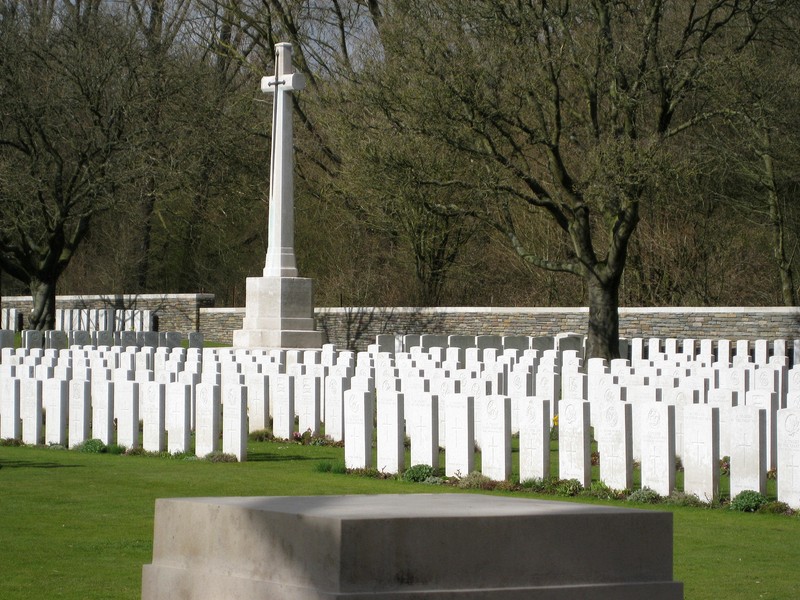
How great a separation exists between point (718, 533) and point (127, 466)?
506cm

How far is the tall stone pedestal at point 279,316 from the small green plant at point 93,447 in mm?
10384

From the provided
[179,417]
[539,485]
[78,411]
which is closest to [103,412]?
[78,411]

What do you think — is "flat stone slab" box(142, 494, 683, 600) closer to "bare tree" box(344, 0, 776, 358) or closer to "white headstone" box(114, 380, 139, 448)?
"white headstone" box(114, 380, 139, 448)

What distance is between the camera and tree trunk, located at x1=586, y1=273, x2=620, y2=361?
2108 cm

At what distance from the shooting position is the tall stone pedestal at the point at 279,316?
22203 millimetres

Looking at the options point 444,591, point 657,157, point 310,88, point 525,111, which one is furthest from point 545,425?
point 310,88

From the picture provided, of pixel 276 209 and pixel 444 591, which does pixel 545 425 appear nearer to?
pixel 444 591

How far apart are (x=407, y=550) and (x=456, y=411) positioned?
607 cm

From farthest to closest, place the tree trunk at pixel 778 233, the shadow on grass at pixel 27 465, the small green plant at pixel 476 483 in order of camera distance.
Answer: the tree trunk at pixel 778 233
the shadow on grass at pixel 27 465
the small green plant at pixel 476 483

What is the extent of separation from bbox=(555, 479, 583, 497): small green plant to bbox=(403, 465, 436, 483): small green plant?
1.03 metres

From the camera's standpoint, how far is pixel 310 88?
32.8 metres

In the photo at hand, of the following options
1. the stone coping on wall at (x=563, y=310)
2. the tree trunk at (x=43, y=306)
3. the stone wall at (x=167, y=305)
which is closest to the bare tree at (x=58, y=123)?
the tree trunk at (x=43, y=306)

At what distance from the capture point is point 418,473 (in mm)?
9625

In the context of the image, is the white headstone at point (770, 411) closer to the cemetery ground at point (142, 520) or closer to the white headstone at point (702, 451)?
the cemetery ground at point (142, 520)
